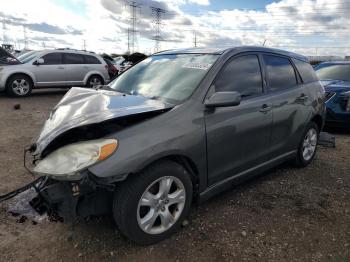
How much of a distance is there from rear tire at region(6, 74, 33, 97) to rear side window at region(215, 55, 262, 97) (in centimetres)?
997

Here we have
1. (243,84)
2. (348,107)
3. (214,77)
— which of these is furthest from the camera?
(348,107)

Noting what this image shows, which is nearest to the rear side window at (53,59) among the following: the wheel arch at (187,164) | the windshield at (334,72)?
the windshield at (334,72)

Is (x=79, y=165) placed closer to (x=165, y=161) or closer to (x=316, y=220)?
(x=165, y=161)

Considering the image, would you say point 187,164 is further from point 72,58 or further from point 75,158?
point 72,58

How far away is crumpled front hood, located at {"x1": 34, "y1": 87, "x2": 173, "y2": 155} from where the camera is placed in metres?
2.88

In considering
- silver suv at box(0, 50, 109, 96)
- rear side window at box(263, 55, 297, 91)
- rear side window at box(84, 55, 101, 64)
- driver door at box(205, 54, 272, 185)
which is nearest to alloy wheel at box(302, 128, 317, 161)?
rear side window at box(263, 55, 297, 91)

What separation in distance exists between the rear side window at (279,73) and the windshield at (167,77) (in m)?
0.91

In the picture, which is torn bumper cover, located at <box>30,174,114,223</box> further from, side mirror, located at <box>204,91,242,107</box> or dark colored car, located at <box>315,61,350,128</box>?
dark colored car, located at <box>315,61,350,128</box>

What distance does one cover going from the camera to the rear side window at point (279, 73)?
4241 millimetres

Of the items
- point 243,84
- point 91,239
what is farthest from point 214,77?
point 91,239

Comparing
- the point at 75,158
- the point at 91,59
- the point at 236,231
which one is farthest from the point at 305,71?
the point at 91,59

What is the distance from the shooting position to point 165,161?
2.96 m

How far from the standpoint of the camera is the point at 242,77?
3.82 metres

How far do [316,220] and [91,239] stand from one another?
2247mm
